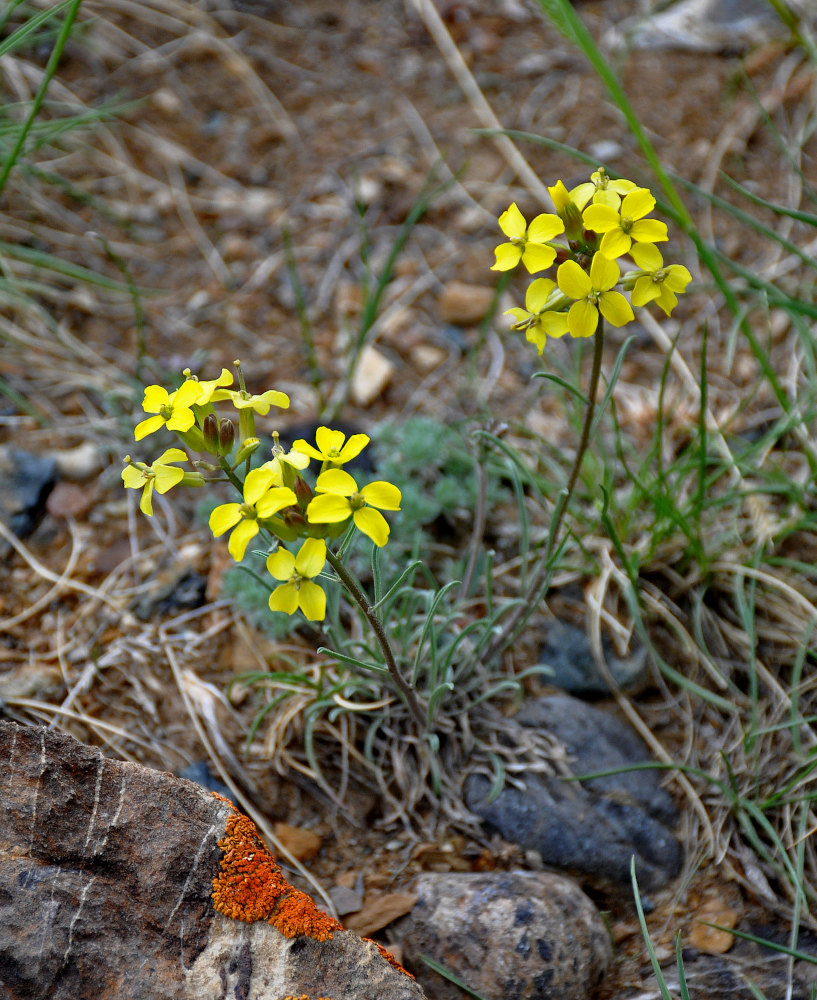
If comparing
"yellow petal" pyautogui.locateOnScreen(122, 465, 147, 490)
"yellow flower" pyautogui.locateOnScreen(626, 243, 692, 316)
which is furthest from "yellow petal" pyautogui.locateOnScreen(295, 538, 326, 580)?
"yellow flower" pyautogui.locateOnScreen(626, 243, 692, 316)

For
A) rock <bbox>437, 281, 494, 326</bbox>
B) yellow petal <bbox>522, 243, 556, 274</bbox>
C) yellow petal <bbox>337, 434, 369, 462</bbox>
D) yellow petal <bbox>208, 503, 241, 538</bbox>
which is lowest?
rock <bbox>437, 281, 494, 326</bbox>

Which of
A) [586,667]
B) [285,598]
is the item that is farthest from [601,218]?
[586,667]

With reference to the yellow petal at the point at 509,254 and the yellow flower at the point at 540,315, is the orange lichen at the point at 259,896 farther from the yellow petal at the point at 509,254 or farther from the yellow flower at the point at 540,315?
the yellow petal at the point at 509,254

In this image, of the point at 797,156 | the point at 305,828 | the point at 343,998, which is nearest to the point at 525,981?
the point at 343,998

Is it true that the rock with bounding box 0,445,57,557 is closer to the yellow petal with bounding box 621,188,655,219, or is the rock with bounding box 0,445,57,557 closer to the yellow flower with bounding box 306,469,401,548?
the yellow flower with bounding box 306,469,401,548

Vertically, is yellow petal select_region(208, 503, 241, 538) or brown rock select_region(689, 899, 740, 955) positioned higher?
yellow petal select_region(208, 503, 241, 538)

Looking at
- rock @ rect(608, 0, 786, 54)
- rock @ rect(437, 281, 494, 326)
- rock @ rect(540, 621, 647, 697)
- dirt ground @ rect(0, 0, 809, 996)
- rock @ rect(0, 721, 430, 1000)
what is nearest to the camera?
rock @ rect(0, 721, 430, 1000)

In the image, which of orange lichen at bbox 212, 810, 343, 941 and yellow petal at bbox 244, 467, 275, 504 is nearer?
yellow petal at bbox 244, 467, 275, 504
